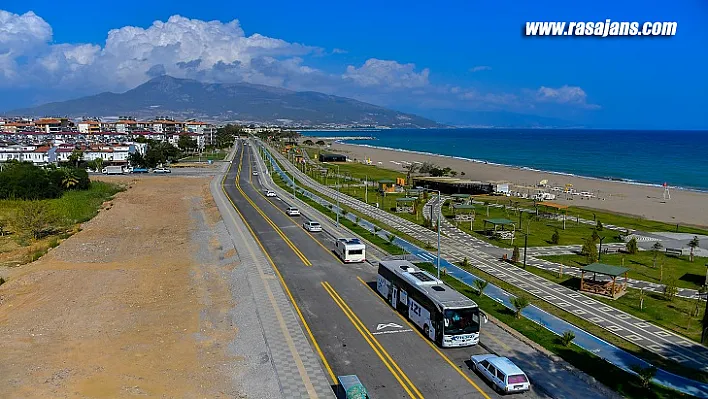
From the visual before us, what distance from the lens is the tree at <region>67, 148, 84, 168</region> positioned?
115 meters

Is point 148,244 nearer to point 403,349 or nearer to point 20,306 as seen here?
point 20,306

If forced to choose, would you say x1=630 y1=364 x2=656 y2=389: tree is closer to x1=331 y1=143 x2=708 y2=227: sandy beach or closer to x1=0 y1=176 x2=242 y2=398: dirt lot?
x1=0 y1=176 x2=242 y2=398: dirt lot

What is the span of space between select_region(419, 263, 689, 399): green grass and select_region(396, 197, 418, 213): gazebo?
32740 millimetres

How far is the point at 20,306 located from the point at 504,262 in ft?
95.7

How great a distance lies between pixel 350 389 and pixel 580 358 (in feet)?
32.1

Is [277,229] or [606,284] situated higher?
[606,284]

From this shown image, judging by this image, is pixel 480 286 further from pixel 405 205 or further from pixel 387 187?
pixel 387 187

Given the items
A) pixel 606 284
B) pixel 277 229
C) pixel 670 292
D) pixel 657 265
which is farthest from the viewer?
pixel 277 229

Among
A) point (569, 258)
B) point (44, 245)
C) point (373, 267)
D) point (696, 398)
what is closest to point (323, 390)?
point (696, 398)

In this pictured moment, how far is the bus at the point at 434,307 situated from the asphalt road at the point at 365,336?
46cm

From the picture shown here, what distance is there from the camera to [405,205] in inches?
2530

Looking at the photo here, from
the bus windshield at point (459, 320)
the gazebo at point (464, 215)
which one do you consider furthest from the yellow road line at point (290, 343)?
the gazebo at point (464, 215)

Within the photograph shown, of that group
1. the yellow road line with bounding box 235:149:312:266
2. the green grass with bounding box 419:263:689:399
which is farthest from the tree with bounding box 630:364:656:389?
the yellow road line with bounding box 235:149:312:266

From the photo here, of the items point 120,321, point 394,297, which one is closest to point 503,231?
point 394,297
